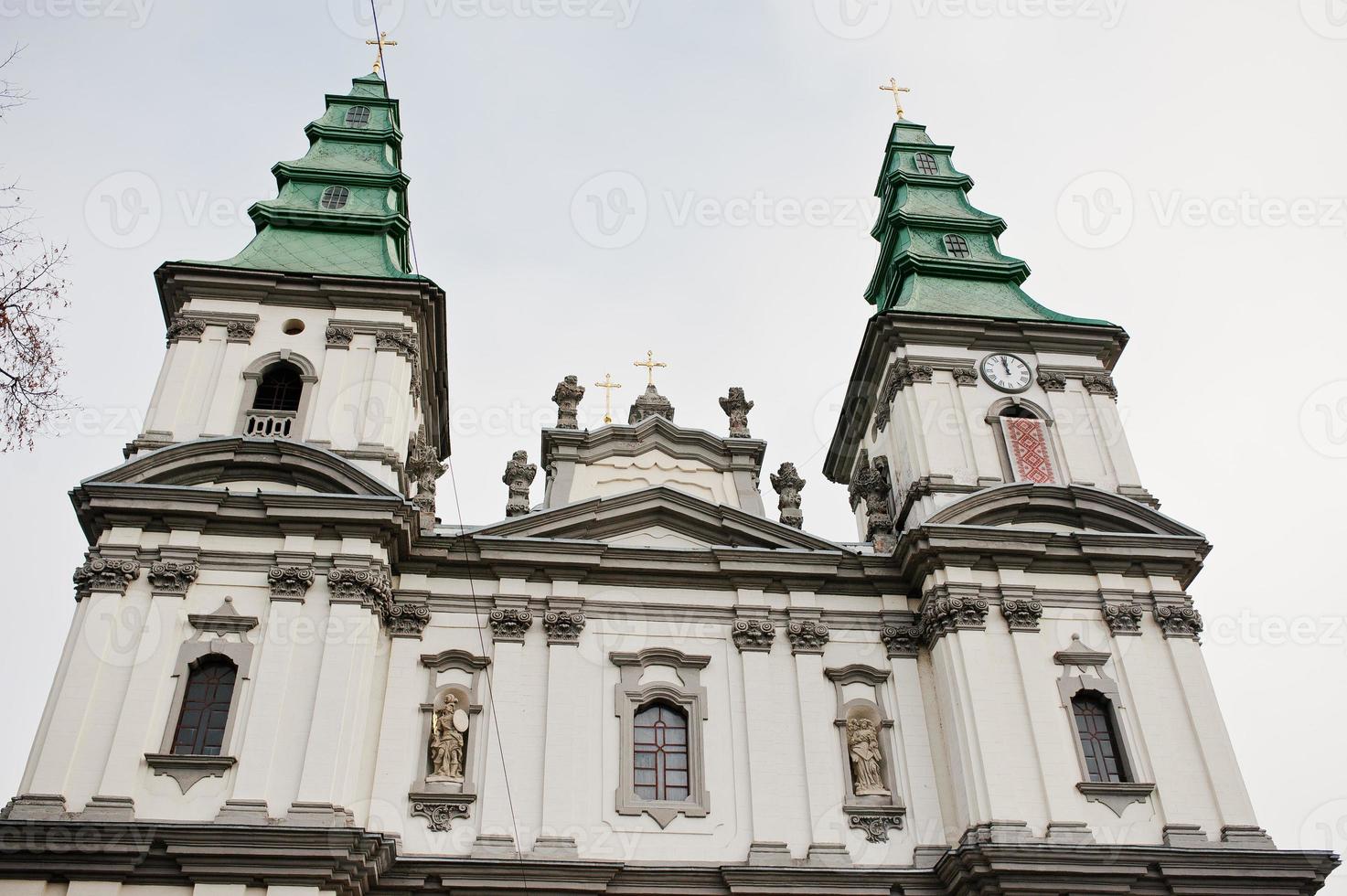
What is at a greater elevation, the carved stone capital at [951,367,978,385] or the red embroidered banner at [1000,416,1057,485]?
the carved stone capital at [951,367,978,385]

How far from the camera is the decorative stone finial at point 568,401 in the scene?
24.6m

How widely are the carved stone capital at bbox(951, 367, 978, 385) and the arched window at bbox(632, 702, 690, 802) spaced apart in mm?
8983

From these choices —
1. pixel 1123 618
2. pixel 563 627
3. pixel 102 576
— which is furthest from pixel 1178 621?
pixel 102 576

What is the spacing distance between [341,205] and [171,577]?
1031cm

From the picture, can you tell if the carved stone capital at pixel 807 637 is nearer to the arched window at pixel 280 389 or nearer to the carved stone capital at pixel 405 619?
the carved stone capital at pixel 405 619

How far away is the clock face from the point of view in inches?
988

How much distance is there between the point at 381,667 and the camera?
20.2m

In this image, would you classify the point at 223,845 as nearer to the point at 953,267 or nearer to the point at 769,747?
the point at 769,747

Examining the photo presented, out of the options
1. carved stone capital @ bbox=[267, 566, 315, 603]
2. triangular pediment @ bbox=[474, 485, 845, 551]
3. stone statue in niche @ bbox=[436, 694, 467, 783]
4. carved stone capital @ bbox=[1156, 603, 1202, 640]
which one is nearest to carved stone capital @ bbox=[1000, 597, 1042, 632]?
carved stone capital @ bbox=[1156, 603, 1202, 640]

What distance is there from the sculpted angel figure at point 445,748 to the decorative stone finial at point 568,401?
678 centimetres

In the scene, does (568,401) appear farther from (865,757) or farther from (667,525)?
(865,757)

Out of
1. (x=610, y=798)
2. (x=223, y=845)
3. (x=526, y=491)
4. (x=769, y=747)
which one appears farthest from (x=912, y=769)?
(x=223, y=845)

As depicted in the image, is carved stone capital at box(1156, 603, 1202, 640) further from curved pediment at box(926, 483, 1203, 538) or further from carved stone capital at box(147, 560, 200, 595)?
carved stone capital at box(147, 560, 200, 595)

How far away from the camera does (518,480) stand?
23.8m
